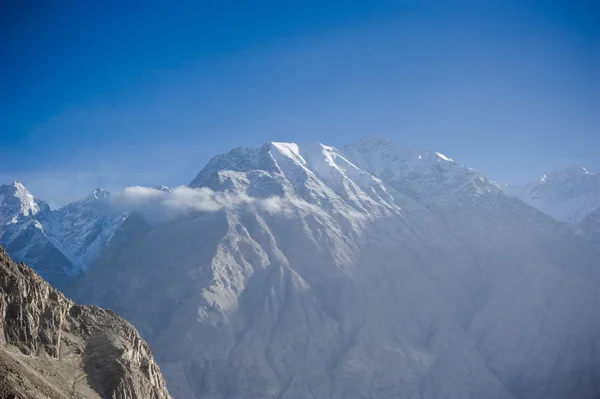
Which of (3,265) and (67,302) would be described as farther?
(67,302)

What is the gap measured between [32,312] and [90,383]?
1383 centimetres

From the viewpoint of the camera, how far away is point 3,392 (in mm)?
76312

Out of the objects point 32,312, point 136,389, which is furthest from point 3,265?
point 136,389

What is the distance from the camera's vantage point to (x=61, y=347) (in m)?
105

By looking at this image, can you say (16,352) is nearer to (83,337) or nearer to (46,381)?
(46,381)

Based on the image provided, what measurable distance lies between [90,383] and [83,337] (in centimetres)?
1099

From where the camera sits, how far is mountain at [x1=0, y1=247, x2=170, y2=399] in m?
92.6

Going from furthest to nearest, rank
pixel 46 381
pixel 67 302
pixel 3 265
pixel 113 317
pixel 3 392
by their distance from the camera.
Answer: pixel 113 317, pixel 67 302, pixel 3 265, pixel 46 381, pixel 3 392

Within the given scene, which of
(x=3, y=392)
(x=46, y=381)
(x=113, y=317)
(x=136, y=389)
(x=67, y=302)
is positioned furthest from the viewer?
(x=113, y=317)

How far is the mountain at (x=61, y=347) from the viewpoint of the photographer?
3644 inches

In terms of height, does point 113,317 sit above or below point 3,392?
above

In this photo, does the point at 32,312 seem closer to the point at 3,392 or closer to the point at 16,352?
the point at 16,352

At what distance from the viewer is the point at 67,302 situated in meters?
117

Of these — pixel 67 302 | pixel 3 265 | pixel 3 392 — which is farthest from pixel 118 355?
pixel 3 392
